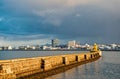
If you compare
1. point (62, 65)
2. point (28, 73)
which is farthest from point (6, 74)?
point (62, 65)

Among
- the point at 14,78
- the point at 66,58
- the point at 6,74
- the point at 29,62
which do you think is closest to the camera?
the point at 6,74

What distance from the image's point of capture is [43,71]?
46.2 metres

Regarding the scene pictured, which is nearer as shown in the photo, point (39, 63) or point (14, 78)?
point (14, 78)

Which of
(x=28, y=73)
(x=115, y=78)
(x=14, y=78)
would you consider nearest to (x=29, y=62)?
(x=28, y=73)

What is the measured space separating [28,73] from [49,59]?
36.6 feet

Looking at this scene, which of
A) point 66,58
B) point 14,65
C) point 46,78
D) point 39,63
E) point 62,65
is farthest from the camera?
point 66,58

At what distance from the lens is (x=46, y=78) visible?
129ft

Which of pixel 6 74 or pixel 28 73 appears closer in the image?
pixel 6 74

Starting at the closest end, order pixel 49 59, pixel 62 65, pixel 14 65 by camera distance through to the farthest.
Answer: pixel 14 65 < pixel 49 59 < pixel 62 65

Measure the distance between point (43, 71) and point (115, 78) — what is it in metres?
11.8

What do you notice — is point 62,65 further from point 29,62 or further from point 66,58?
point 29,62

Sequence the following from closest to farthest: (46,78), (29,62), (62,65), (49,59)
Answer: (46,78) < (29,62) < (49,59) < (62,65)

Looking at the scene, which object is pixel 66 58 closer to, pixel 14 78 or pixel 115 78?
pixel 115 78

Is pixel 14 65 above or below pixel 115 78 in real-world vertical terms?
above
